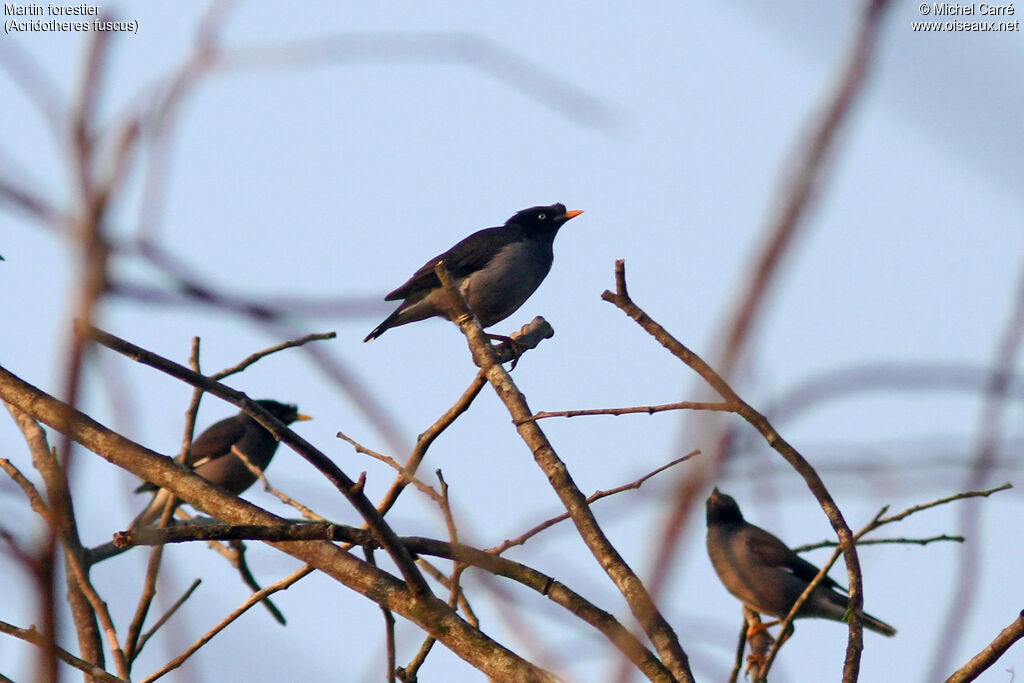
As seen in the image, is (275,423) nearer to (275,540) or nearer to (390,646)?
(275,540)

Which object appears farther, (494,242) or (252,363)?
(494,242)

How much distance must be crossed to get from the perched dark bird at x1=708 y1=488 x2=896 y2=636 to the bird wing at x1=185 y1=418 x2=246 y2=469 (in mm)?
4654

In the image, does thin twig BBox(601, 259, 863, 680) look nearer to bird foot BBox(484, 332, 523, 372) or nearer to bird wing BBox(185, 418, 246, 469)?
bird foot BBox(484, 332, 523, 372)

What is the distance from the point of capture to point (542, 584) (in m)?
3.52

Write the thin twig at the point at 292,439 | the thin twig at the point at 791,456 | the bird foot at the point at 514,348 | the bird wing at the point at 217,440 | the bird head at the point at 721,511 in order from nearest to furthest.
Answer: the thin twig at the point at 292,439, the thin twig at the point at 791,456, the bird foot at the point at 514,348, the bird wing at the point at 217,440, the bird head at the point at 721,511

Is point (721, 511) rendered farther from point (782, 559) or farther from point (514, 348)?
point (514, 348)

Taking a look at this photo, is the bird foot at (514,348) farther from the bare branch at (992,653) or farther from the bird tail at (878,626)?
the bird tail at (878,626)

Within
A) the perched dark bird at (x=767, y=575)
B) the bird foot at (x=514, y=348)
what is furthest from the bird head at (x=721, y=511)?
the bird foot at (x=514, y=348)

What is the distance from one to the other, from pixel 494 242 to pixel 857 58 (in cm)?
781

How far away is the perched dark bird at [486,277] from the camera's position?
8219 millimetres

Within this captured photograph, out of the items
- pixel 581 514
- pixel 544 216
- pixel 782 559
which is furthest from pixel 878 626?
pixel 581 514

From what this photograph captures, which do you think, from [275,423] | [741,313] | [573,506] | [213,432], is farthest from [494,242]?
[741,313]

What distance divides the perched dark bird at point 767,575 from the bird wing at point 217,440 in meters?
4.65

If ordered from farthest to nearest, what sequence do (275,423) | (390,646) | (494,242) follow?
(494,242)
(390,646)
(275,423)
